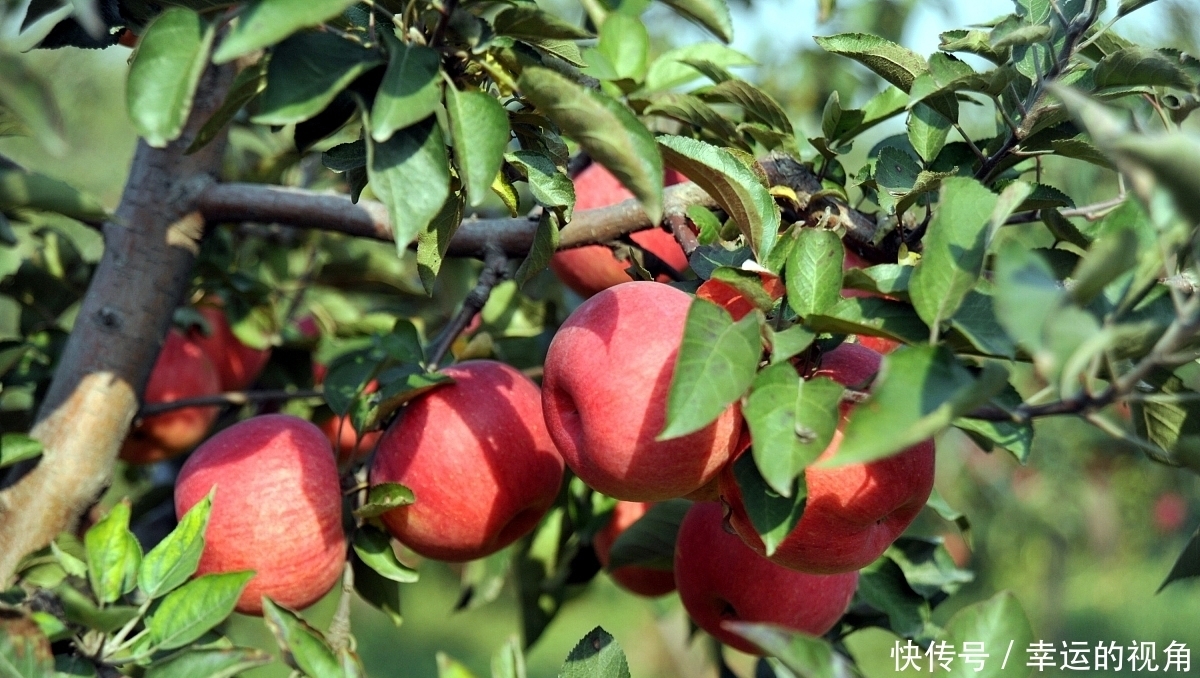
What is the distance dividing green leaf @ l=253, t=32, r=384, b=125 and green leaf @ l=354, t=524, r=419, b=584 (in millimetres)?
475

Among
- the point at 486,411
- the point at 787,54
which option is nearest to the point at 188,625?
the point at 486,411

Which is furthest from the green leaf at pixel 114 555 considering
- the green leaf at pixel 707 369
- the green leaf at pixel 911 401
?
the green leaf at pixel 911 401

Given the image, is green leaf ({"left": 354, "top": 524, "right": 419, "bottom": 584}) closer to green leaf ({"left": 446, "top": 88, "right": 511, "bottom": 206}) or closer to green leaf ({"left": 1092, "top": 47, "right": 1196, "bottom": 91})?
green leaf ({"left": 446, "top": 88, "right": 511, "bottom": 206})

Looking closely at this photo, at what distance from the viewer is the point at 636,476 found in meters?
0.74

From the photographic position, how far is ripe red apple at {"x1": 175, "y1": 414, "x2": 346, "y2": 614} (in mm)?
938

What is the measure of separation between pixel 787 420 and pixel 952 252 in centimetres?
16

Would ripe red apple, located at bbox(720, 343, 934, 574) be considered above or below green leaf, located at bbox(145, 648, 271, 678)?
above

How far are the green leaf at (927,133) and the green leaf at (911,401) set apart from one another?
14.1 inches

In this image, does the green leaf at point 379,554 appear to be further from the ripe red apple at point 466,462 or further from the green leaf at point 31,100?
the green leaf at point 31,100

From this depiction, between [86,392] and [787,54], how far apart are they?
6.67ft

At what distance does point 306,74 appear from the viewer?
63 centimetres

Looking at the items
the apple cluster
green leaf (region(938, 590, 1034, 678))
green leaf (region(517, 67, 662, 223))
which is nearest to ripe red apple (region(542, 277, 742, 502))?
the apple cluster

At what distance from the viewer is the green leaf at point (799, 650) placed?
0.56 metres

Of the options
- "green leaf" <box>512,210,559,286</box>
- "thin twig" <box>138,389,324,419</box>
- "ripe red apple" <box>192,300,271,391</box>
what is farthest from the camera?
"ripe red apple" <box>192,300,271,391</box>
